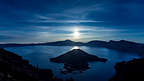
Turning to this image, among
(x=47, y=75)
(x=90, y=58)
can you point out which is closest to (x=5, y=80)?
(x=47, y=75)

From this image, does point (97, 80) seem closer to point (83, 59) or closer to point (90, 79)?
point (90, 79)

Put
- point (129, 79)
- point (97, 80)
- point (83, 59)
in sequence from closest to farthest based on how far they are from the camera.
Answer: point (129, 79) → point (97, 80) → point (83, 59)

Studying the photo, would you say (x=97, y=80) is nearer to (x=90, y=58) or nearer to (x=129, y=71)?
(x=129, y=71)

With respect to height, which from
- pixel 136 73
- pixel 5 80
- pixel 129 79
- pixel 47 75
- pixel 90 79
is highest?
pixel 5 80

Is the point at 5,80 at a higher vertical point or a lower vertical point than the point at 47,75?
higher

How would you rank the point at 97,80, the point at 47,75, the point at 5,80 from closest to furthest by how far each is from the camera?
1. the point at 5,80
2. the point at 47,75
3. the point at 97,80

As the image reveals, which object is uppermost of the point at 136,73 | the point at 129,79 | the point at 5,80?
the point at 5,80

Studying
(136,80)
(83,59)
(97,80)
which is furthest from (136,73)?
(83,59)

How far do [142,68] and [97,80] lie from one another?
4465cm

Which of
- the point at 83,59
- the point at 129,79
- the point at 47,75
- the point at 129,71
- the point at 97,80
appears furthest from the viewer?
the point at 83,59

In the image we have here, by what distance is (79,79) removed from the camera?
274 feet

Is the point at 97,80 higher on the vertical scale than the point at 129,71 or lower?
lower

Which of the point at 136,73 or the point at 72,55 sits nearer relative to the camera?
the point at 136,73

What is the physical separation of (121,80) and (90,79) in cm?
3924
